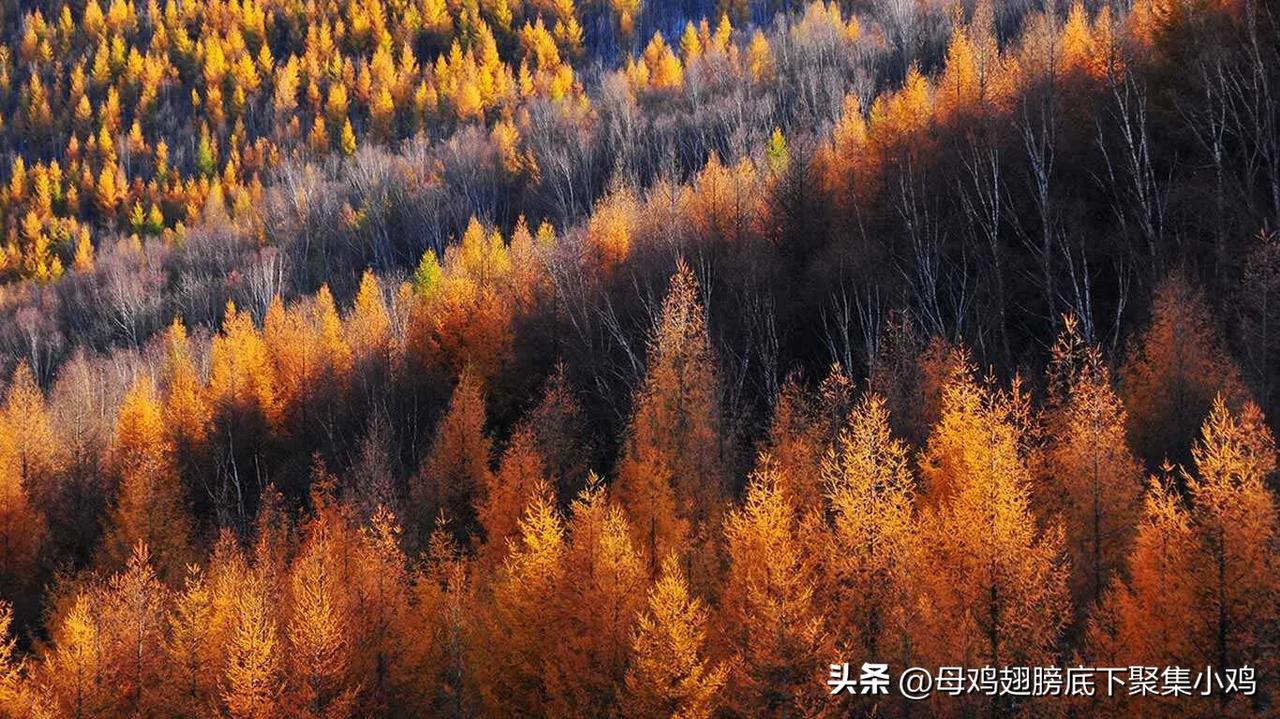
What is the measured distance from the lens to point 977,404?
3662cm

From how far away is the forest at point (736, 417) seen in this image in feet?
107

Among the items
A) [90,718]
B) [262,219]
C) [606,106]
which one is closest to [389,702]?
[90,718]

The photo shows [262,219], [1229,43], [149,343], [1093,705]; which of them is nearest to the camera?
[1093,705]

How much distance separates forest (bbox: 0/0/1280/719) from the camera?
32.7 metres

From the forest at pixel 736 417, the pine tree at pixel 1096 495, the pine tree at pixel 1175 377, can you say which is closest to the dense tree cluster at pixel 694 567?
the pine tree at pixel 1096 495

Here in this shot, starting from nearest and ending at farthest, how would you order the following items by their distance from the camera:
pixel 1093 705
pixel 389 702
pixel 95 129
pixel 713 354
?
pixel 1093 705
pixel 389 702
pixel 713 354
pixel 95 129

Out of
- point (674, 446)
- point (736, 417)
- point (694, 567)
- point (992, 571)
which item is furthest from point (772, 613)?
point (736, 417)

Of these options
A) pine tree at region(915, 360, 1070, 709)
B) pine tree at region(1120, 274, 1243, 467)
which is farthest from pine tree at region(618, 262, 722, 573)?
pine tree at region(1120, 274, 1243, 467)

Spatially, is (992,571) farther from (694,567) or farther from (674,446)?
(674,446)

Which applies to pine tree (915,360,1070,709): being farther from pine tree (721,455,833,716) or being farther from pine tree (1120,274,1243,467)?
pine tree (1120,274,1243,467)

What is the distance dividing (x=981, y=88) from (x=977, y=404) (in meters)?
26.1

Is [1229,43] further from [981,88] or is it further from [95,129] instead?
[95,129]

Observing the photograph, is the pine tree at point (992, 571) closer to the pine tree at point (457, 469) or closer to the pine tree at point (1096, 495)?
the pine tree at point (1096, 495)

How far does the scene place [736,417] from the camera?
164 feet
